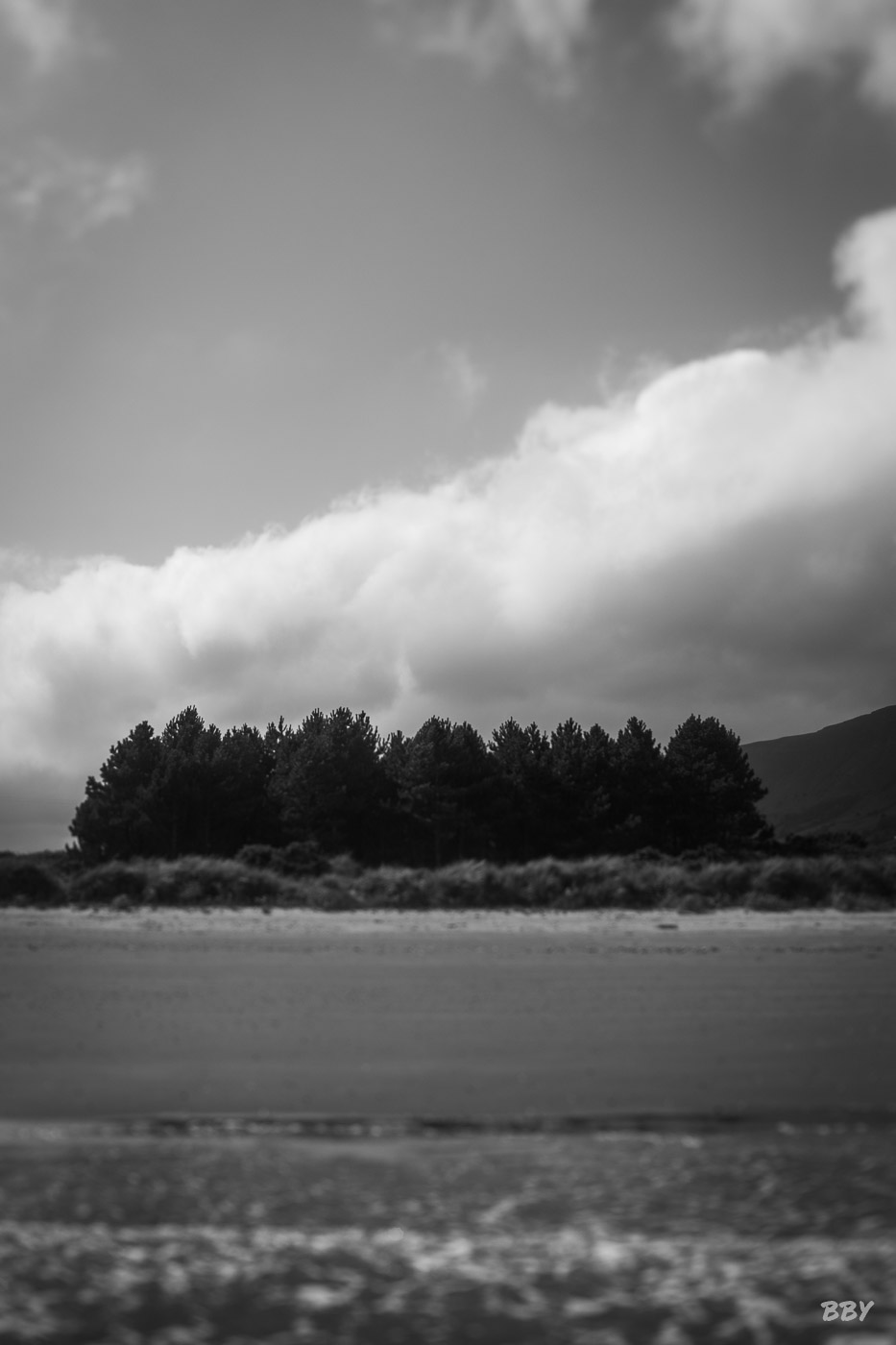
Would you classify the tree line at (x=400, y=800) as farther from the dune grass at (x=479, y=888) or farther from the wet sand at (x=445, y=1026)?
the wet sand at (x=445, y=1026)

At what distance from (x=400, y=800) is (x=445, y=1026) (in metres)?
45.4

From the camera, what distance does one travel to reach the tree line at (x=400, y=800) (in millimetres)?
54750

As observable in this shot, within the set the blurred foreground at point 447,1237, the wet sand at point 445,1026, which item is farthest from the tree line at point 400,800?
the blurred foreground at point 447,1237

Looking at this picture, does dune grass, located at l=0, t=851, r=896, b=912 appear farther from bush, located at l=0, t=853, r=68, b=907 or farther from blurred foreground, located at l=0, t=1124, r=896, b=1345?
blurred foreground, located at l=0, t=1124, r=896, b=1345

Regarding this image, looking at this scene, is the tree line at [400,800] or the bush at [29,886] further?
the tree line at [400,800]

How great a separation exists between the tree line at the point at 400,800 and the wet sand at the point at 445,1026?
115ft

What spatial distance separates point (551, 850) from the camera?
5697 centimetres

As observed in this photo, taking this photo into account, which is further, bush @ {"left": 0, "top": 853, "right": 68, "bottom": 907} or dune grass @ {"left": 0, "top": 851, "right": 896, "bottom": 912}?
dune grass @ {"left": 0, "top": 851, "right": 896, "bottom": 912}

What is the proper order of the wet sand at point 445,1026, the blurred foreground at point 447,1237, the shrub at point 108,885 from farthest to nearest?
the shrub at point 108,885 < the wet sand at point 445,1026 < the blurred foreground at point 447,1237

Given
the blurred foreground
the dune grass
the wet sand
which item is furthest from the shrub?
the blurred foreground

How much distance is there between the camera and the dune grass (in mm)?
27391

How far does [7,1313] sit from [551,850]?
52.9m

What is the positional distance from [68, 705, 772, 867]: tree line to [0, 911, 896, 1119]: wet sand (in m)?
35.0

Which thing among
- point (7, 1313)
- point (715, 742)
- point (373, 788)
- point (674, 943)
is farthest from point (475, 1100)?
point (715, 742)
